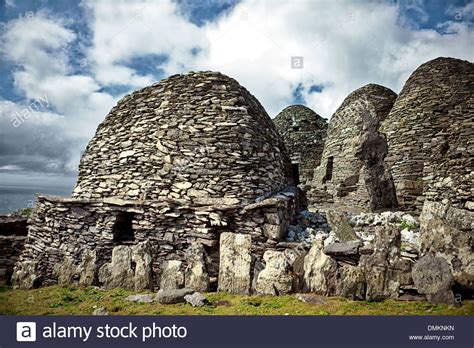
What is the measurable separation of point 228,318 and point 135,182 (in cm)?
476

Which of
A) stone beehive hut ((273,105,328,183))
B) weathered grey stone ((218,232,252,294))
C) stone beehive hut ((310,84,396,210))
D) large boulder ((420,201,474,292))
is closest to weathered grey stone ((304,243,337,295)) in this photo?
weathered grey stone ((218,232,252,294))

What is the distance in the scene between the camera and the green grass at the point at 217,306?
3350 millimetres

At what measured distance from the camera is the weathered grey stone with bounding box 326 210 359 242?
5.56 meters

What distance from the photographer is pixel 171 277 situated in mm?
4465

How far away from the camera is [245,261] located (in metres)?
4.36

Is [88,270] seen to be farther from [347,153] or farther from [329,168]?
[329,168]

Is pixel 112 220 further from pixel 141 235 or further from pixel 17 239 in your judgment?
pixel 17 239

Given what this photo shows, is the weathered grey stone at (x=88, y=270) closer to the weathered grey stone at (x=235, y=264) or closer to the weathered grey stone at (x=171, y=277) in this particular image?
the weathered grey stone at (x=171, y=277)

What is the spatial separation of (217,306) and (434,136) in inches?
495

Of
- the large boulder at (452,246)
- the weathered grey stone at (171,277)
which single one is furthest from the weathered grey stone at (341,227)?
the weathered grey stone at (171,277)

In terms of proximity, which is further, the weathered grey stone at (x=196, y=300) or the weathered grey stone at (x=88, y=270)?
the weathered grey stone at (x=88, y=270)

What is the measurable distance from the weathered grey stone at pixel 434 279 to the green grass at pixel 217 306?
127 millimetres

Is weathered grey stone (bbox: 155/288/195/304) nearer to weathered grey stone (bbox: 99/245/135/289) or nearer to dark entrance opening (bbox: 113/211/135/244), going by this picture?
weathered grey stone (bbox: 99/245/135/289)

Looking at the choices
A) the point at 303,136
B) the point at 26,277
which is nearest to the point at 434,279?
the point at 26,277
